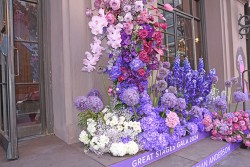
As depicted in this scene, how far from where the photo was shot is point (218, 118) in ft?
10.6

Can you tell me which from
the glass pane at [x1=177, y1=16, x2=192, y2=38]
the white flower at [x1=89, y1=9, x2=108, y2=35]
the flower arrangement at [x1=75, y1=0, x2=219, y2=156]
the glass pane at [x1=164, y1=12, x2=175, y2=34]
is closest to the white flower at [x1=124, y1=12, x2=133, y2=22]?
the flower arrangement at [x1=75, y1=0, x2=219, y2=156]

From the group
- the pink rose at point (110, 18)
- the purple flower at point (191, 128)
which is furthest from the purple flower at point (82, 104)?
the purple flower at point (191, 128)

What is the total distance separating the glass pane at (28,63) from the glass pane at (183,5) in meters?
3.78

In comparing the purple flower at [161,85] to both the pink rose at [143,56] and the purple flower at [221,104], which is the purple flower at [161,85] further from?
the purple flower at [221,104]

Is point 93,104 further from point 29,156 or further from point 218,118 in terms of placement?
point 218,118

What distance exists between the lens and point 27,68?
2881mm

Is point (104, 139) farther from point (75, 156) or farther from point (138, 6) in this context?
point (138, 6)

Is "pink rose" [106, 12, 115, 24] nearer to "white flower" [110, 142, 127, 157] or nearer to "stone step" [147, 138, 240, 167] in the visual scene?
"white flower" [110, 142, 127, 157]

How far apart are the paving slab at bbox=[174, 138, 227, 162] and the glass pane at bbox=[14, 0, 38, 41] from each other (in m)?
2.40

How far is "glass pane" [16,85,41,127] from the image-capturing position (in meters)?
2.81

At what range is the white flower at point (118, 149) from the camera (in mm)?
2074

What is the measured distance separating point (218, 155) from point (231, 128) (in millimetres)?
494

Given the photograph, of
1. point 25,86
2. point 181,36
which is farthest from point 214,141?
point 181,36

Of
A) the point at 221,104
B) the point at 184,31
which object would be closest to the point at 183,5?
the point at 184,31
